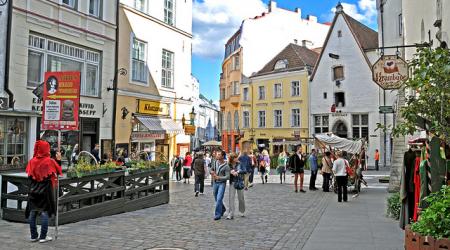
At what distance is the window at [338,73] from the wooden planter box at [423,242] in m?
36.2

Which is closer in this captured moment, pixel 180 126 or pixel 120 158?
pixel 120 158

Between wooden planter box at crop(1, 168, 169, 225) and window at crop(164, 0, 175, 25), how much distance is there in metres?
12.2

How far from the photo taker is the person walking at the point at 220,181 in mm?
10406

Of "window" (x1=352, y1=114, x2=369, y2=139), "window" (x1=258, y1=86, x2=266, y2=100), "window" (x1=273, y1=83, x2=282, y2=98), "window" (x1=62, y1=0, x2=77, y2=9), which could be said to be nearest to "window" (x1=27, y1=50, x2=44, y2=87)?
"window" (x1=62, y1=0, x2=77, y2=9)

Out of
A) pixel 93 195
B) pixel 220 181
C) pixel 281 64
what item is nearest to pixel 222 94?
pixel 281 64

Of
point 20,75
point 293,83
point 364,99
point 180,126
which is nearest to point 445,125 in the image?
point 20,75

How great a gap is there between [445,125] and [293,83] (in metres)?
38.0

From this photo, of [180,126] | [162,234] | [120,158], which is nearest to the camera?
[162,234]

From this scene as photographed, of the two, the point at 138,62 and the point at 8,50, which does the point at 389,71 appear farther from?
the point at 138,62

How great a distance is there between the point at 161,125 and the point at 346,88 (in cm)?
2350

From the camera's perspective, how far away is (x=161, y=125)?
69.8 ft

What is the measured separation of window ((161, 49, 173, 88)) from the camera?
22.5 m

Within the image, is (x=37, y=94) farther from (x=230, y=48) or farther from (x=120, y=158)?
(x=230, y=48)

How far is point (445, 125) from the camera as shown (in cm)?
675
